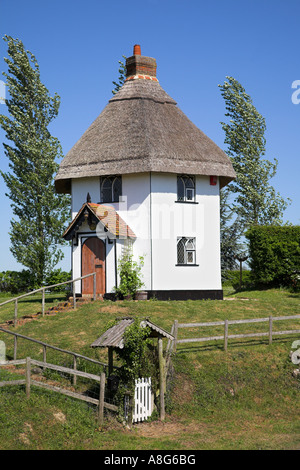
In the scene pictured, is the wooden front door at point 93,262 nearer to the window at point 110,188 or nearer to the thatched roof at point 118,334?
the window at point 110,188

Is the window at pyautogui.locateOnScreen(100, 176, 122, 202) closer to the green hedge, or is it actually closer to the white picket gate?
the green hedge

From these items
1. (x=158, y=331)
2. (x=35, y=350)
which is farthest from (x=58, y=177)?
(x=158, y=331)

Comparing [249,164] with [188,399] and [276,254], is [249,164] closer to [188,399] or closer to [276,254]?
[276,254]

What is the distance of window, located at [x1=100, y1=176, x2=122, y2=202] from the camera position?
102 feet

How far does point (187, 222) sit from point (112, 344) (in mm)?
15225

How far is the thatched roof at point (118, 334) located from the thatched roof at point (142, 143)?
42.5 feet

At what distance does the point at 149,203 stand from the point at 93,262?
409 centimetres

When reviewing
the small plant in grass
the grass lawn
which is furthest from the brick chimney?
the grass lawn

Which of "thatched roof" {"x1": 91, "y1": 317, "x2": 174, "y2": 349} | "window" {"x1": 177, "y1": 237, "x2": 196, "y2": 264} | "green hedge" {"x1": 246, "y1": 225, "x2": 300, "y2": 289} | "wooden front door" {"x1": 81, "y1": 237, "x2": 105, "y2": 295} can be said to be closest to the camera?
"thatched roof" {"x1": 91, "y1": 317, "x2": 174, "y2": 349}

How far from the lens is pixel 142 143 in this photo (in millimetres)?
30141

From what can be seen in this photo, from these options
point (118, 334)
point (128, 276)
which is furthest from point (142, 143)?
point (118, 334)

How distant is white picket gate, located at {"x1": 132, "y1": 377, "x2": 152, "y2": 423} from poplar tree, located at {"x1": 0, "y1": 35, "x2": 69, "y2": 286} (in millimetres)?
25434

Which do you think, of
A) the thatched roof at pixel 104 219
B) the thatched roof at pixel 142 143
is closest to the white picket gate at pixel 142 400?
the thatched roof at pixel 104 219

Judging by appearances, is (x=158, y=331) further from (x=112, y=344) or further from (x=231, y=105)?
(x=231, y=105)
